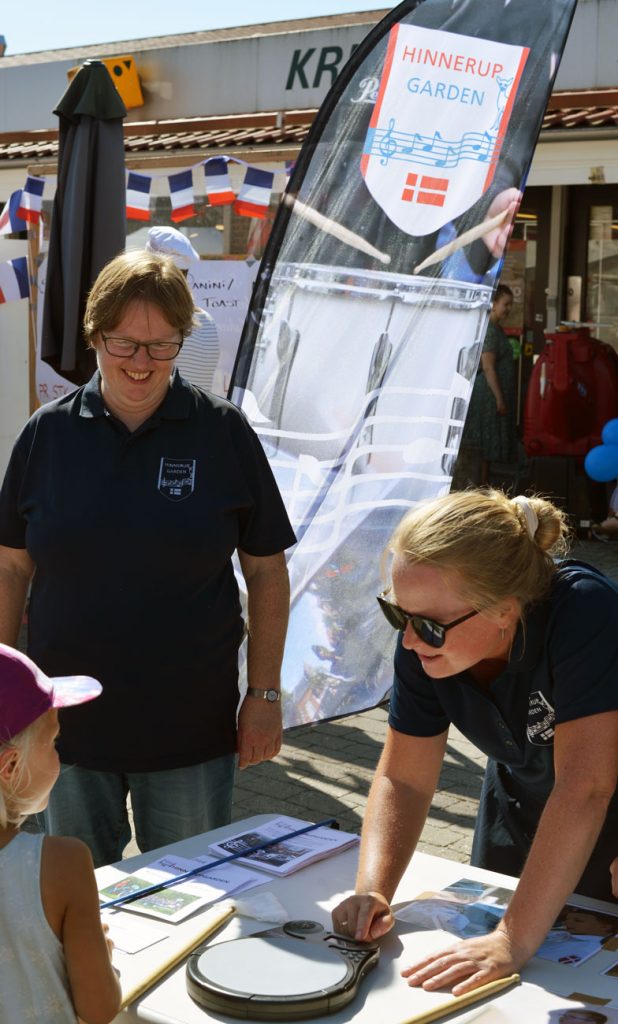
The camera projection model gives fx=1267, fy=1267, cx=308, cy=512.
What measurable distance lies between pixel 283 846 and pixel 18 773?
35.0 inches

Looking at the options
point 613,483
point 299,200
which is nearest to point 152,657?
point 299,200

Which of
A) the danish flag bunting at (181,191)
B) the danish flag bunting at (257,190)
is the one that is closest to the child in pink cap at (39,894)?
the danish flag bunting at (257,190)

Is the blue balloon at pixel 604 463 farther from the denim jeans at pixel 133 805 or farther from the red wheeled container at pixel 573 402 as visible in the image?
the denim jeans at pixel 133 805

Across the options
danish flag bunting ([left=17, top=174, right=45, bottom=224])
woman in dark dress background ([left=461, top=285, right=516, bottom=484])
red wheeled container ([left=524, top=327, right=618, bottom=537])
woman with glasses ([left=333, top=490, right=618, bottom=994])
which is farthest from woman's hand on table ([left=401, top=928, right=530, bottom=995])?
woman in dark dress background ([left=461, top=285, right=516, bottom=484])

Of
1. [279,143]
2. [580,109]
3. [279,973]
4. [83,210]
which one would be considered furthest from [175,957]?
[279,143]

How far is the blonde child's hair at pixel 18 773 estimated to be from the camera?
167cm

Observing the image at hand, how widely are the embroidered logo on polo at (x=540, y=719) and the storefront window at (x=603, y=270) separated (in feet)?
30.2

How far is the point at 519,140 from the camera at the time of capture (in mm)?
4223

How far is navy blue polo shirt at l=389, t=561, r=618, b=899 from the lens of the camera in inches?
81.4

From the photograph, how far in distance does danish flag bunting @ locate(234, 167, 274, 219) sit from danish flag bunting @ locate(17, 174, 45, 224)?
132 cm

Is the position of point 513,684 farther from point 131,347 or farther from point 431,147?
point 431,147

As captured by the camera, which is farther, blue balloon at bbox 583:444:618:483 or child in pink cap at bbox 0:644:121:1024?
blue balloon at bbox 583:444:618:483

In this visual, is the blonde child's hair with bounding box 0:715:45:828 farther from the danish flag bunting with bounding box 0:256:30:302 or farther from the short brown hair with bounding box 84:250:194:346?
the danish flag bunting with bounding box 0:256:30:302

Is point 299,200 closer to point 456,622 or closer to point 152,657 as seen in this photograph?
point 152,657
